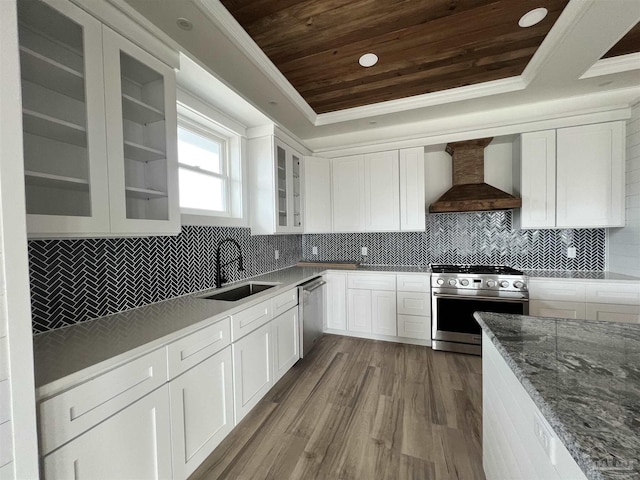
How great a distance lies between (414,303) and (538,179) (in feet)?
6.29

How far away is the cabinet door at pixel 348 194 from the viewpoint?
351 cm

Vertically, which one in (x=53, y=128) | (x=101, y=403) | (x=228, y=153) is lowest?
(x=101, y=403)

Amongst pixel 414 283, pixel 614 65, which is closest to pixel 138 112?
pixel 414 283

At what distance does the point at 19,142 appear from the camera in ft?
2.47

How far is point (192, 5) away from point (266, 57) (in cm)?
69

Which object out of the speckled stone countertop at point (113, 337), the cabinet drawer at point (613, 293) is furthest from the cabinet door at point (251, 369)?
the cabinet drawer at point (613, 293)

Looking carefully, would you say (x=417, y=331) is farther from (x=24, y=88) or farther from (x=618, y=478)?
(x=24, y=88)

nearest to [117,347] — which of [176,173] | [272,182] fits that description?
[176,173]

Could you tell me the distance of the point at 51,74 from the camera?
1160 mm

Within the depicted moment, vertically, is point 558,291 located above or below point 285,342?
above

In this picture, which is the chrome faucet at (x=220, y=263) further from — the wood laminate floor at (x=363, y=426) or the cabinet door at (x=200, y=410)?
the wood laminate floor at (x=363, y=426)

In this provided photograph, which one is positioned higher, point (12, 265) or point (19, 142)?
point (19, 142)

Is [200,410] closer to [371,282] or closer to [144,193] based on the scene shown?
[144,193]

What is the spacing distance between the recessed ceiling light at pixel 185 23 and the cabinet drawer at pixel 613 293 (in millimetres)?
3930
